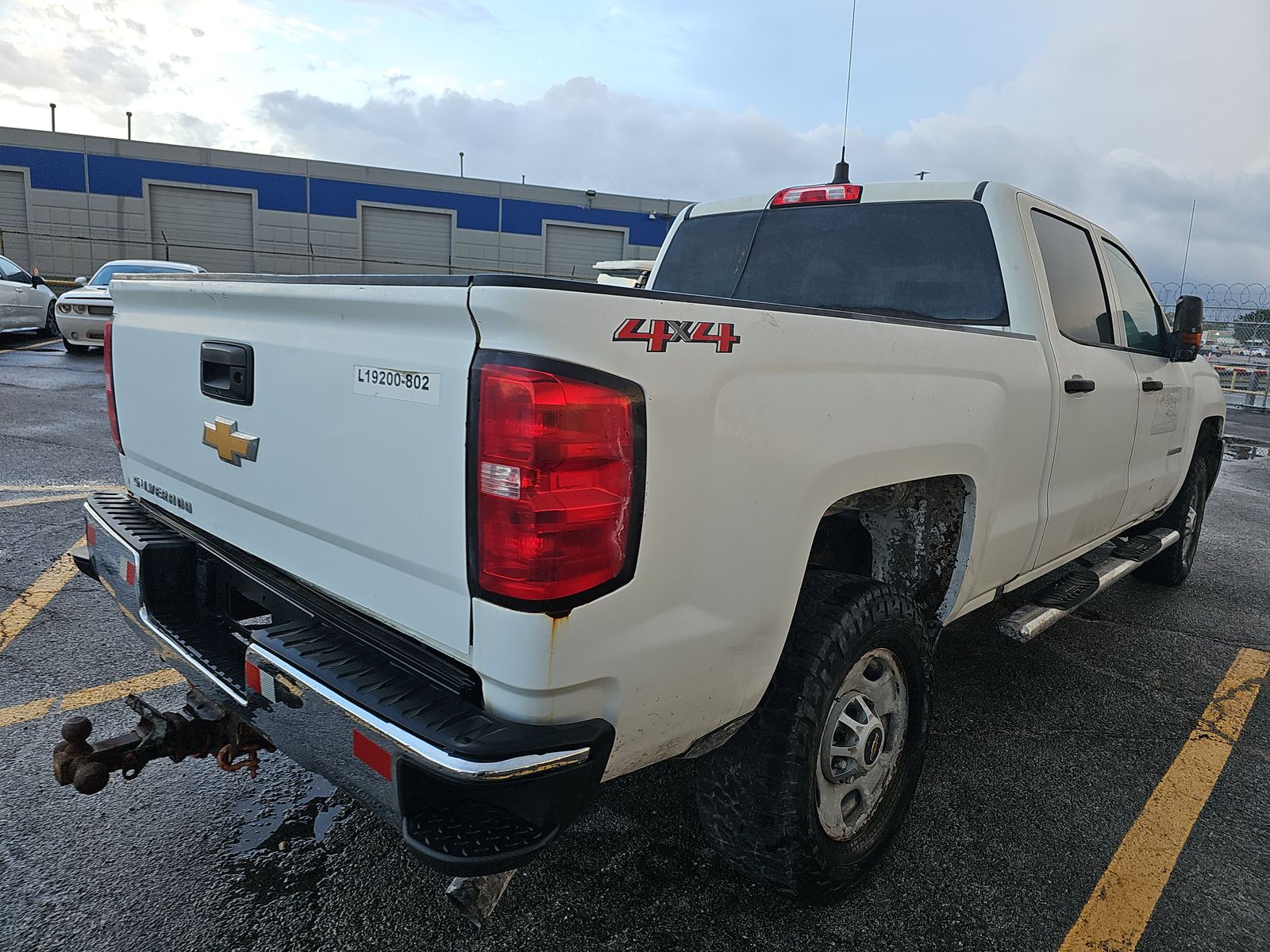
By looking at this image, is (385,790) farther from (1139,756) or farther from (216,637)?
(1139,756)

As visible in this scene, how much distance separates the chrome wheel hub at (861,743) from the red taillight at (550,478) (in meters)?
0.98

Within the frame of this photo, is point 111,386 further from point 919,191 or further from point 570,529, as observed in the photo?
point 919,191

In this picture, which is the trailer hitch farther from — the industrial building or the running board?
the industrial building

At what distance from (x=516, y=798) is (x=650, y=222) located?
33.5m

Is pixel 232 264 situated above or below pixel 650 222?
below

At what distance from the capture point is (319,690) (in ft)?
5.85

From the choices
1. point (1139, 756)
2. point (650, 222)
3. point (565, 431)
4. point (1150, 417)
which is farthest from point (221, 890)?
point (650, 222)

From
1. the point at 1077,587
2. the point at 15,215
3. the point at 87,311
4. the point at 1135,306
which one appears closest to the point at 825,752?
the point at 1077,587

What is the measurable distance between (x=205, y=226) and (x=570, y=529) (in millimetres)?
32333

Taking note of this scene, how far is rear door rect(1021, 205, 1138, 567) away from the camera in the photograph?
335 cm

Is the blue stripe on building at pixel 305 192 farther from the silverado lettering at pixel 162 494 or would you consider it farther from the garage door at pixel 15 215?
the silverado lettering at pixel 162 494

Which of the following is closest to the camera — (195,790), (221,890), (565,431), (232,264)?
(565,431)

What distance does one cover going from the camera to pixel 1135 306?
4359 millimetres

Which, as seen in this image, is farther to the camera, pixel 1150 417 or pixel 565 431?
pixel 1150 417
